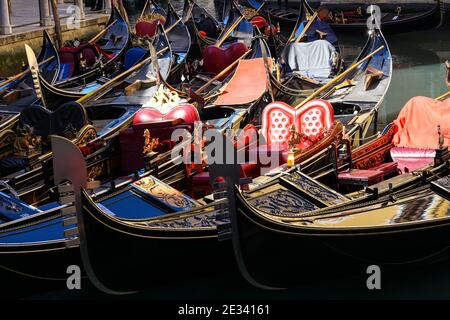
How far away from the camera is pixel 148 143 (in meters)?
4.49

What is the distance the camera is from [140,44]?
8.25 metres

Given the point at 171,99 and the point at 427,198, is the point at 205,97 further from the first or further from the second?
the point at 427,198

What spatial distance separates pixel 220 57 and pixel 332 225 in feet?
13.4

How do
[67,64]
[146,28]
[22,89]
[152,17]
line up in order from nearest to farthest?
[22,89] → [67,64] → [146,28] → [152,17]

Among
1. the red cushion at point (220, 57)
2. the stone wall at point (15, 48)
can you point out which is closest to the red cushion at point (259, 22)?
the red cushion at point (220, 57)

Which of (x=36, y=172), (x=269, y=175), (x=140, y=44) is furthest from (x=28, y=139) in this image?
(x=140, y=44)

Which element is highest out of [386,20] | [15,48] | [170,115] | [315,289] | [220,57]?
[170,115]

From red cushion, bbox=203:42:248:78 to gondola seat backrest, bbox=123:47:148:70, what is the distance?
51 cm

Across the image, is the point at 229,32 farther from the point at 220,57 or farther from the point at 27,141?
the point at 27,141

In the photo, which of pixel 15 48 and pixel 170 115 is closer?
pixel 170 115

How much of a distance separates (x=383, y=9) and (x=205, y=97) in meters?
7.65

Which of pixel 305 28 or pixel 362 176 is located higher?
pixel 305 28

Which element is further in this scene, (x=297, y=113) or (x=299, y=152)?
(x=297, y=113)

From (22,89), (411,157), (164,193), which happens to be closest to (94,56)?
(22,89)
